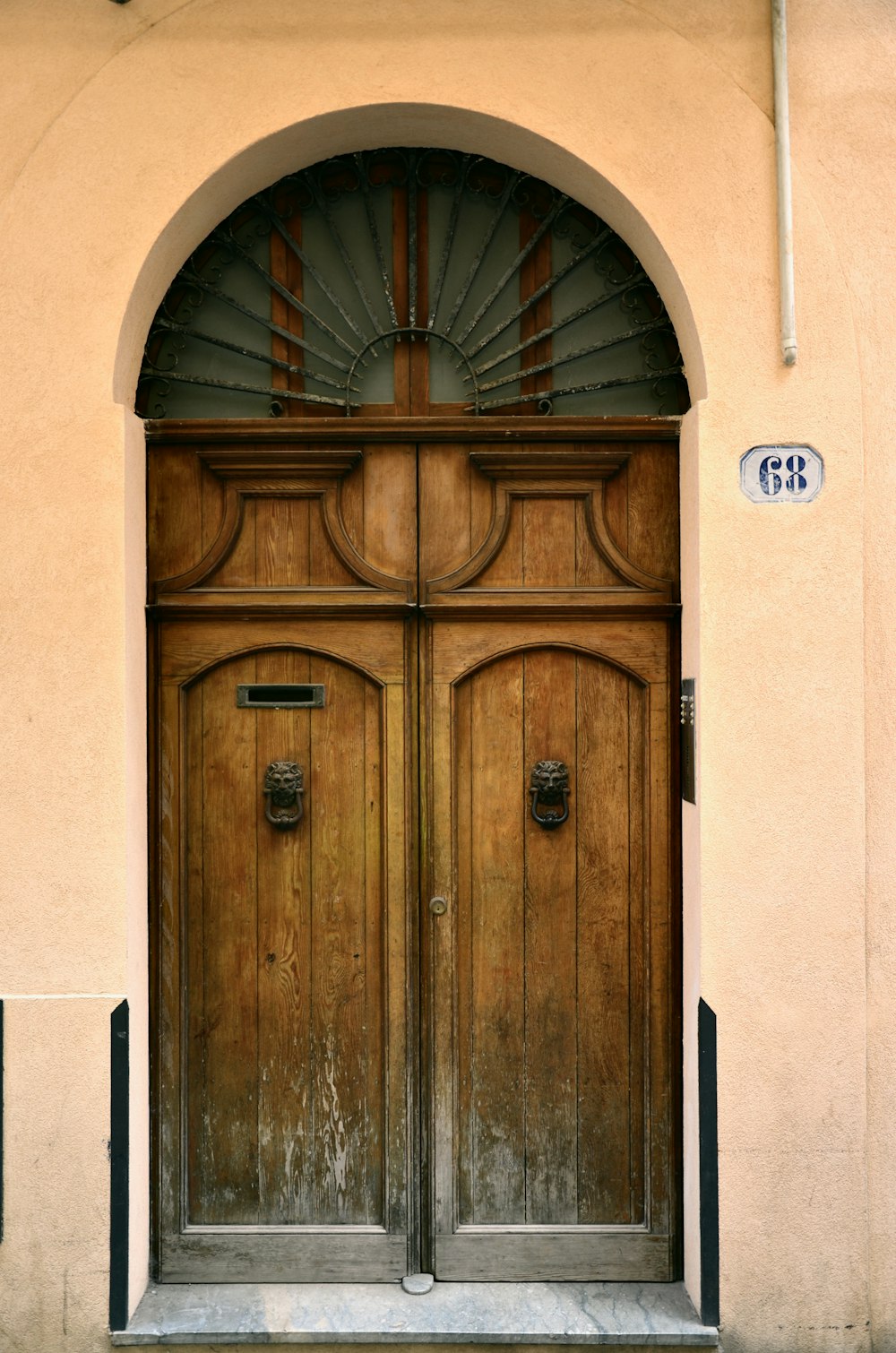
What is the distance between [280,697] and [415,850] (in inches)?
27.8

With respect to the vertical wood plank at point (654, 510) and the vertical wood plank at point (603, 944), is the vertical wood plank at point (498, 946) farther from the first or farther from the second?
the vertical wood plank at point (654, 510)

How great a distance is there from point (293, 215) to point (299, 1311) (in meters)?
3.67

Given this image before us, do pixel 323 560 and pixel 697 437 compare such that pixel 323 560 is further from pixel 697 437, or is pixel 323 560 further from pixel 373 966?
pixel 373 966

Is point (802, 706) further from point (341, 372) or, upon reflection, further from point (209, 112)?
point (209, 112)

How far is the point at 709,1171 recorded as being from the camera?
313 centimetres

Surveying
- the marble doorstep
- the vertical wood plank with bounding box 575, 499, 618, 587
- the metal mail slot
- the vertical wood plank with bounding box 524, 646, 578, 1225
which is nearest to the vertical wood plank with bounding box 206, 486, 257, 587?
the metal mail slot

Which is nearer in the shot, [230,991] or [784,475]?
[784,475]

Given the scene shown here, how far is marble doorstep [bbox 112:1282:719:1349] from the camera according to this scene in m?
3.09


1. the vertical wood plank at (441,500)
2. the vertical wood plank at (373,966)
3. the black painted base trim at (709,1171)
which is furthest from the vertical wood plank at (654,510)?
the black painted base trim at (709,1171)

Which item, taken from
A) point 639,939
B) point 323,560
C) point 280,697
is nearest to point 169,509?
point 323,560

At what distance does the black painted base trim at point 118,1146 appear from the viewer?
3.11 meters

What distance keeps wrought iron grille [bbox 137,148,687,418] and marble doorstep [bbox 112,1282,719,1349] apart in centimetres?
297

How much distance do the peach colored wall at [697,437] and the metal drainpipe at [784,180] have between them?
0.17ft

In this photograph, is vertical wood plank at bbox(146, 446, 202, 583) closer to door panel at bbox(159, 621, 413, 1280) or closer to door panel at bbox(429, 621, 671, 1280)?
door panel at bbox(159, 621, 413, 1280)
